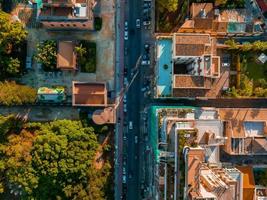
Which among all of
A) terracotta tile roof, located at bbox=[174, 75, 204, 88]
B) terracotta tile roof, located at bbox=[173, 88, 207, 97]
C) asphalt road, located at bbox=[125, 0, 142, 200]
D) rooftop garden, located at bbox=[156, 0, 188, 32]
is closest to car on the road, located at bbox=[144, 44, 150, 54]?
asphalt road, located at bbox=[125, 0, 142, 200]

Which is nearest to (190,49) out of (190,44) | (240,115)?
(190,44)

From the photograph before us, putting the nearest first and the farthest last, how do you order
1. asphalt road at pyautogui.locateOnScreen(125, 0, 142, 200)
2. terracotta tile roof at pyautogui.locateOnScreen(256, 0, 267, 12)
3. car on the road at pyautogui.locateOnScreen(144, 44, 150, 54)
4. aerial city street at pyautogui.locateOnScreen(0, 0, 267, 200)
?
aerial city street at pyautogui.locateOnScreen(0, 0, 267, 200) → terracotta tile roof at pyautogui.locateOnScreen(256, 0, 267, 12) → car on the road at pyautogui.locateOnScreen(144, 44, 150, 54) → asphalt road at pyautogui.locateOnScreen(125, 0, 142, 200)

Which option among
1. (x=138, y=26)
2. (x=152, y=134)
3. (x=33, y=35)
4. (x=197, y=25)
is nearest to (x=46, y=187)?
(x=152, y=134)

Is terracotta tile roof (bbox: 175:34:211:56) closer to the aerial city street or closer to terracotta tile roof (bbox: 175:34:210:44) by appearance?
terracotta tile roof (bbox: 175:34:210:44)

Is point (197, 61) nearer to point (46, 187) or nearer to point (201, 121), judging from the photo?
point (201, 121)

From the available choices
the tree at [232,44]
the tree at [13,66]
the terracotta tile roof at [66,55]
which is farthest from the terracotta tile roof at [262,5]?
the tree at [13,66]
